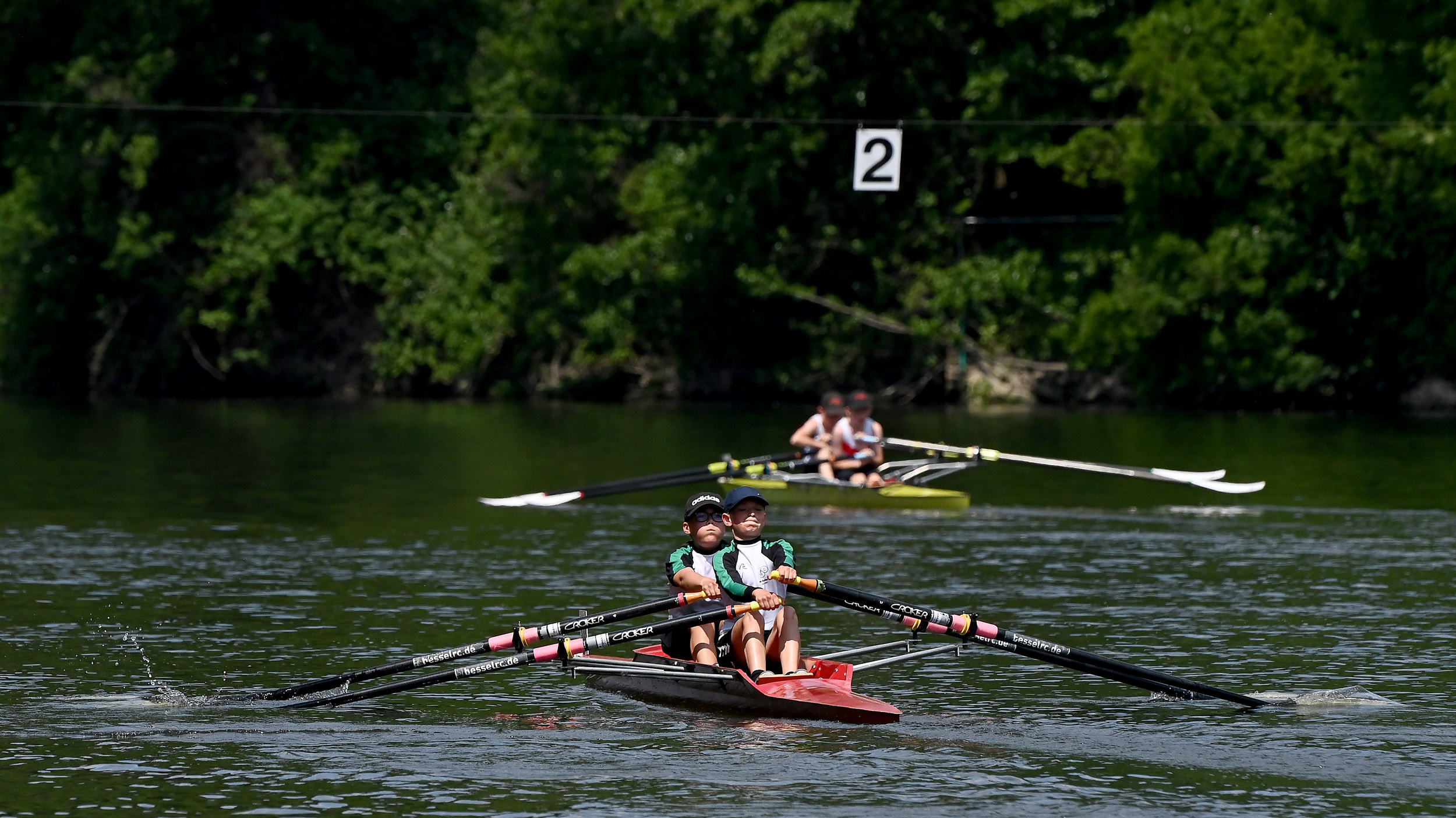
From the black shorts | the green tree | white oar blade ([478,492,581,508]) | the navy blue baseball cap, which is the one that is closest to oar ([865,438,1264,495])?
white oar blade ([478,492,581,508])

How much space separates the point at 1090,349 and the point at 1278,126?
7315 mm

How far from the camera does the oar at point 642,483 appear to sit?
1038 inches

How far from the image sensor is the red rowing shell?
13398 millimetres

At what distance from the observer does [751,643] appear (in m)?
14.2

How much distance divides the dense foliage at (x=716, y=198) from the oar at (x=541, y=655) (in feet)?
120

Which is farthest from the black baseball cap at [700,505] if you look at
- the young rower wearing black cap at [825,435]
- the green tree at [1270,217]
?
the green tree at [1270,217]

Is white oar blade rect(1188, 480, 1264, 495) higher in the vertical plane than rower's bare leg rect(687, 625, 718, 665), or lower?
higher

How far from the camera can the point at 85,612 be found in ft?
59.7

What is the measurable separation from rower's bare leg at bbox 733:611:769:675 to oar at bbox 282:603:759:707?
0.68 ft

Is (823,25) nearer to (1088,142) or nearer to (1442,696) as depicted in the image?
(1088,142)

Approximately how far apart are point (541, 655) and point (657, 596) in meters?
5.63

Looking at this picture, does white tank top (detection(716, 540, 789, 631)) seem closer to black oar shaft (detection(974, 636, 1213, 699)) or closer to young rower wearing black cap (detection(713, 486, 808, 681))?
young rower wearing black cap (detection(713, 486, 808, 681))

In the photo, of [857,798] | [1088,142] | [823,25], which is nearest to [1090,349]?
[1088,142]

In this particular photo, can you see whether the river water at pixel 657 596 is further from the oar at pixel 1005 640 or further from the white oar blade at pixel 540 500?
the white oar blade at pixel 540 500
